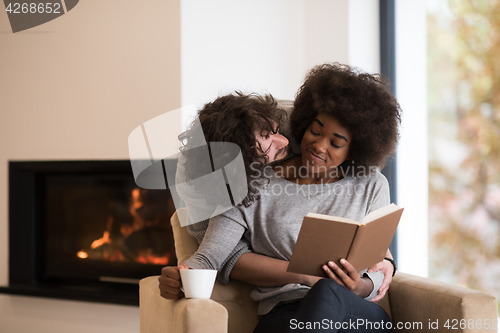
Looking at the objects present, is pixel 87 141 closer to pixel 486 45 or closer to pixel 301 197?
pixel 301 197

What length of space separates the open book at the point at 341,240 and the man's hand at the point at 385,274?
0.13 m

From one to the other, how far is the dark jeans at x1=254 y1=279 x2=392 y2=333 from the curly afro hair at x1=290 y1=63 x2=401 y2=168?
53cm

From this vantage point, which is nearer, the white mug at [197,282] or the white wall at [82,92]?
the white mug at [197,282]

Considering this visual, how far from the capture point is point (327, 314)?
3.51 feet

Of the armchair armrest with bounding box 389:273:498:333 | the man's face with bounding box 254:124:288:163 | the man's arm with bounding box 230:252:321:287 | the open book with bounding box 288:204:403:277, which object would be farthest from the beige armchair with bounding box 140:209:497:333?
the man's face with bounding box 254:124:288:163

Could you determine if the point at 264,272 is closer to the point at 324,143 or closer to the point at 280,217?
the point at 280,217

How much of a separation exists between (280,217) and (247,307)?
32 cm

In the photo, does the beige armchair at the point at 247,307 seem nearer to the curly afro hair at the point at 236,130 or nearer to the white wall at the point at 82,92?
the curly afro hair at the point at 236,130

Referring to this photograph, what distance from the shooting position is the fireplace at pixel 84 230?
97.1 inches

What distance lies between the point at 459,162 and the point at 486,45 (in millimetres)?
628

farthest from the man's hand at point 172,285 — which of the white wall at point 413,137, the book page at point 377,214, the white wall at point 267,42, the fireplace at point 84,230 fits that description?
the white wall at point 413,137

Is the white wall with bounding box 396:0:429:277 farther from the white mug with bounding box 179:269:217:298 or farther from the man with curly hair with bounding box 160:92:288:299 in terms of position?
the white mug with bounding box 179:269:217:298

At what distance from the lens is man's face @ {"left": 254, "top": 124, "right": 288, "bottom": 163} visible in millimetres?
1355

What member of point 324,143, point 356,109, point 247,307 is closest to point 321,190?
point 324,143
